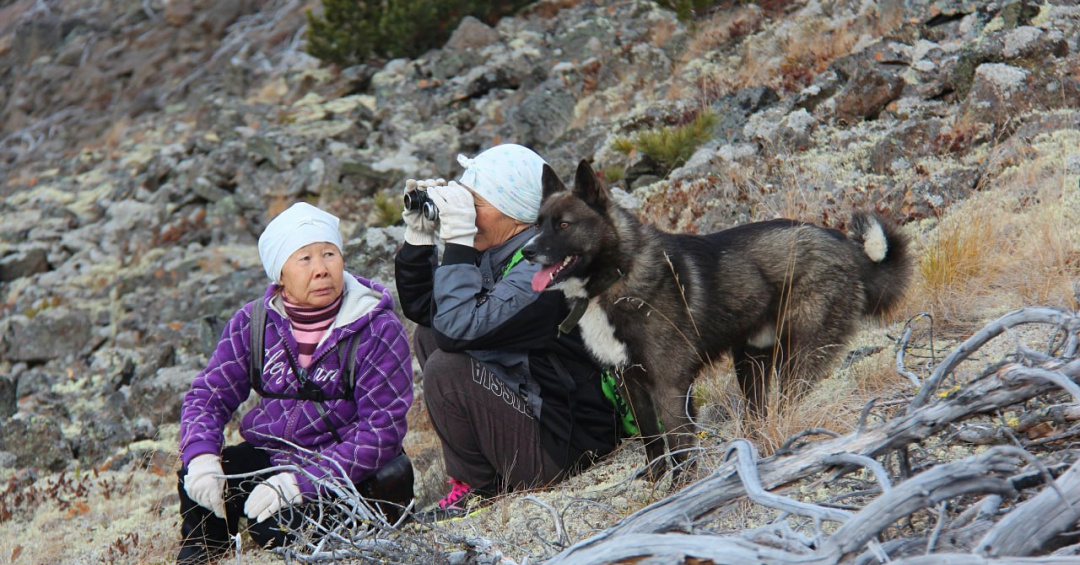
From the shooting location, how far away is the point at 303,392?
3932mm


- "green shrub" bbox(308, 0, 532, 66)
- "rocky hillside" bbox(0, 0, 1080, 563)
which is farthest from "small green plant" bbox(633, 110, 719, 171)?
"green shrub" bbox(308, 0, 532, 66)

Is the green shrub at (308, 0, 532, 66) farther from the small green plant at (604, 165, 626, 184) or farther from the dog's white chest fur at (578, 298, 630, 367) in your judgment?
the dog's white chest fur at (578, 298, 630, 367)

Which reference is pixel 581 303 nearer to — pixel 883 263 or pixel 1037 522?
pixel 883 263

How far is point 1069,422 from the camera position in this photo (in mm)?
2420

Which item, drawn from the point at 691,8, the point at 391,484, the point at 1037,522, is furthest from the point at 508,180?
the point at 691,8

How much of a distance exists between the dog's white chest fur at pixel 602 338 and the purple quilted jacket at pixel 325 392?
0.78 metres

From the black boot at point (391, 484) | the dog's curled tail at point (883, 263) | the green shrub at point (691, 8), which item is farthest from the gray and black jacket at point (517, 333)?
the green shrub at point (691, 8)

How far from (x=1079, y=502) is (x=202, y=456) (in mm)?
3150

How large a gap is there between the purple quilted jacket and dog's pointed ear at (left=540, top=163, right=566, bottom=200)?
2.80 ft

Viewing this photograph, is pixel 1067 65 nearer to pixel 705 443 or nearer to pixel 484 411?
pixel 705 443

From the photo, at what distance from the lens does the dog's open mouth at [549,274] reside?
3.80 meters

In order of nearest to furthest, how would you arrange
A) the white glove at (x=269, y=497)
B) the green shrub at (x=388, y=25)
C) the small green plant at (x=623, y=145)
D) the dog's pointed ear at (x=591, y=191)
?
the white glove at (x=269, y=497)
the dog's pointed ear at (x=591, y=191)
the small green plant at (x=623, y=145)
the green shrub at (x=388, y=25)

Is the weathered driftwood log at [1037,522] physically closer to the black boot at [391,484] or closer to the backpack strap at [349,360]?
the black boot at [391,484]

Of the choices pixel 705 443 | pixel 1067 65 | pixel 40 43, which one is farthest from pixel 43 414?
pixel 40 43
